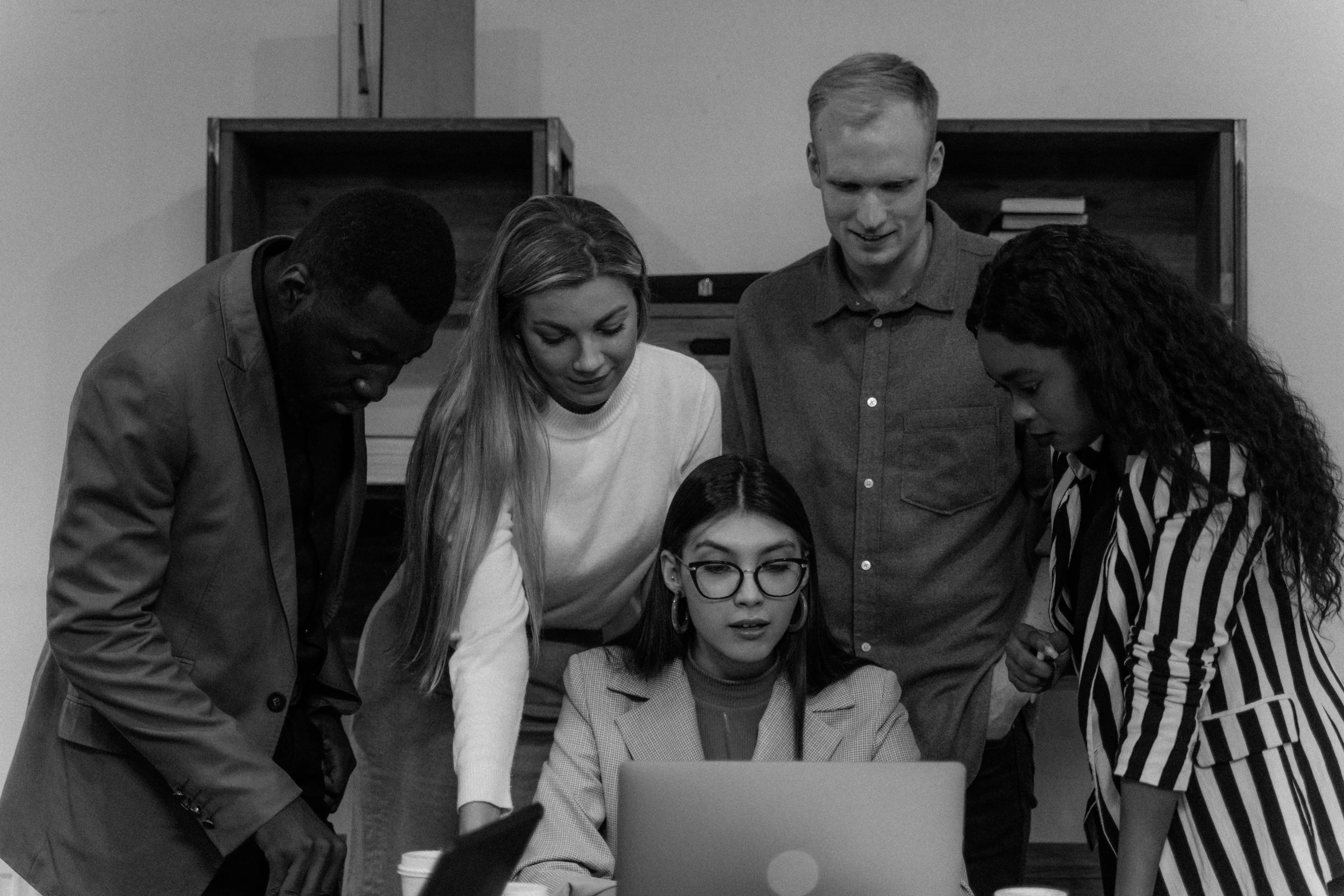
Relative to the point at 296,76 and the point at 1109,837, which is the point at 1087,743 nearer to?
the point at 1109,837

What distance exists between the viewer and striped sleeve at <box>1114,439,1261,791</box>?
1478mm

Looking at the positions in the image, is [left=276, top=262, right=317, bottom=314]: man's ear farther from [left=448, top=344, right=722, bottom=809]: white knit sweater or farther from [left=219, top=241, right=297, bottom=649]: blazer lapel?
[left=448, top=344, right=722, bottom=809]: white knit sweater

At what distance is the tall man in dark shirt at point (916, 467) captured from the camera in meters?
2.03

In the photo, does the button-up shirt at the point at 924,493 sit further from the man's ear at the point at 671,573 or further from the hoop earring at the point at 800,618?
the man's ear at the point at 671,573

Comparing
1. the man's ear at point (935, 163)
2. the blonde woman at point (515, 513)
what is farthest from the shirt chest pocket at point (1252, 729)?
the man's ear at point (935, 163)

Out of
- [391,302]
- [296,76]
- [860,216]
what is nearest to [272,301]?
[391,302]

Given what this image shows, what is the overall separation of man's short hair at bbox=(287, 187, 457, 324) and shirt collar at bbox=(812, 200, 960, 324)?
68cm

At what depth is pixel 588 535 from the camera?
1963 mm

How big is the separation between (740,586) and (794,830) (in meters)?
0.63

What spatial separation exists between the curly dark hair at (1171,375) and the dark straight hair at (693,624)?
0.41 metres

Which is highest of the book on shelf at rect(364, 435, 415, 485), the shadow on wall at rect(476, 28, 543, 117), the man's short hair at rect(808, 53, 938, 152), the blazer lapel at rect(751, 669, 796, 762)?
the shadow on wall at rect(476, 28, 543, 117)

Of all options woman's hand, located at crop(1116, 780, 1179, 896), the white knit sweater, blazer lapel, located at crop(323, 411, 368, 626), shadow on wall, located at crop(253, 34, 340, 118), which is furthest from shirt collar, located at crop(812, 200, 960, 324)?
shadow on wall, located at crop(253, 34, 340, 118)

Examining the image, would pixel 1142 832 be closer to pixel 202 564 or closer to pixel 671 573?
pixel 671 573

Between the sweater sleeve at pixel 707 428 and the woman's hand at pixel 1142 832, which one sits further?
the sweater sleeve at pixel 707 428
